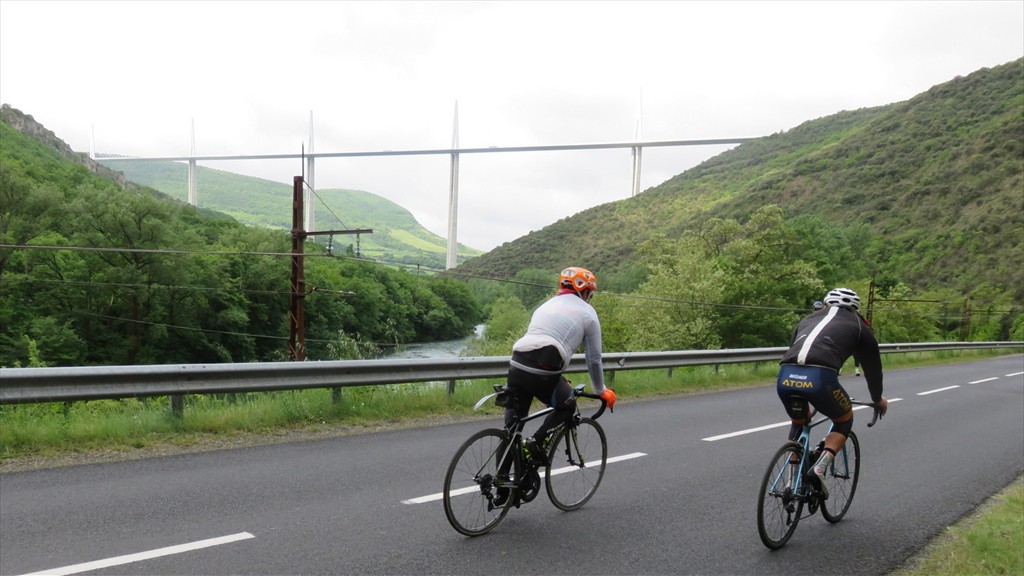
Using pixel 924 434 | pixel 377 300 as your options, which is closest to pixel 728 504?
pixel 924 434

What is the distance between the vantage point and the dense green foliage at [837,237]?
120ft

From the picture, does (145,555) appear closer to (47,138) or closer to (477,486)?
(477,486)

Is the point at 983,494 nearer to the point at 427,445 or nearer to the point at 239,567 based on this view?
the point at 427,445

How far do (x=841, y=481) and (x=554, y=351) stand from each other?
2.56 m

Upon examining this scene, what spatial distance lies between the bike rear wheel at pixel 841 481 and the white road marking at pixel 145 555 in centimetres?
401

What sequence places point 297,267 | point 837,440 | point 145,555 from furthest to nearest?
point 297,267 < point 837,440 < point 145,555

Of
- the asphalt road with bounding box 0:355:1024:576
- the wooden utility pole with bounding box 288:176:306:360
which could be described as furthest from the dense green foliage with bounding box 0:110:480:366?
the asphalt road with bounding box 0:355:1024:576

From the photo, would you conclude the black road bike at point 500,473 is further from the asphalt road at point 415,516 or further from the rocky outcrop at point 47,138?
the rocky outcrop at point 47,138

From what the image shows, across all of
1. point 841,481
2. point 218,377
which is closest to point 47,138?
point 218,377

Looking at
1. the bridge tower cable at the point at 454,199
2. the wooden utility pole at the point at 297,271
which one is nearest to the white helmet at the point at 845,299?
the wooden utility pole at the point at 297,271

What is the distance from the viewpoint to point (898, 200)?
79.0 metres

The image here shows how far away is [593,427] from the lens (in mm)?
5688

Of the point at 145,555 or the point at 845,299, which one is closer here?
the point at 145,555

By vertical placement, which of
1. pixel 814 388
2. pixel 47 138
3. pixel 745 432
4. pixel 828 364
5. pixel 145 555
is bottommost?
pixel 745 432
